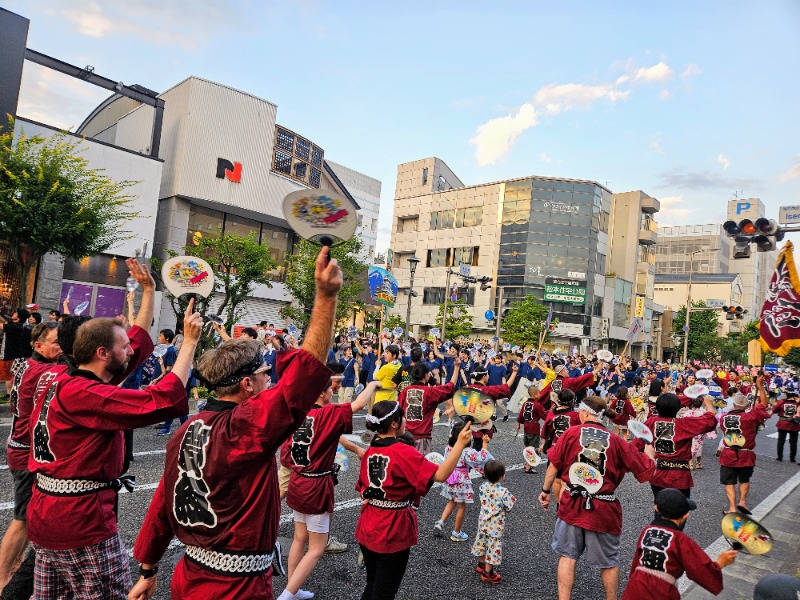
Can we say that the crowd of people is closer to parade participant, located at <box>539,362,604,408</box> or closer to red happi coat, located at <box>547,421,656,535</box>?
red happi coat, located at <box>547,421,656,535</box>

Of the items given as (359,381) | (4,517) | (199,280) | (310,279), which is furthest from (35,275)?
(199,280)

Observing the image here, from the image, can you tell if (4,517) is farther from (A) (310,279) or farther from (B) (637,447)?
(A) (310,279)

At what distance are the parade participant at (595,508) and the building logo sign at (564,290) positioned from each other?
4596 cm

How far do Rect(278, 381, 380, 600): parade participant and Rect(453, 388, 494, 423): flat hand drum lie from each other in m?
0.69

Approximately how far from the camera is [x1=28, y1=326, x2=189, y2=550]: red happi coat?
2.48m

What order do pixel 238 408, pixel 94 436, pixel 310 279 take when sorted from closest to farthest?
pixel 238 408 → pixel 94 436 → pixel 310 279

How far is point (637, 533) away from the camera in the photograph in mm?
6688

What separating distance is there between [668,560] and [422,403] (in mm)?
3915

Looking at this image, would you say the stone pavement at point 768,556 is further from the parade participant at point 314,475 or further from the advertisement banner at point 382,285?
the advertisement banner at point 382,285

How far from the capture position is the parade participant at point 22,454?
372 cm

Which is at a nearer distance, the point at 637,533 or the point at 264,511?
the point at 264,511

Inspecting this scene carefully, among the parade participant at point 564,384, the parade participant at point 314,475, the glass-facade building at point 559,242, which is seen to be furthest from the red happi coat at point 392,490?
the glass-facade building at point 559,242

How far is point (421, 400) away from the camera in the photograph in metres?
6.95

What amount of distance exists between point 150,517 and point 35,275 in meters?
21.6
